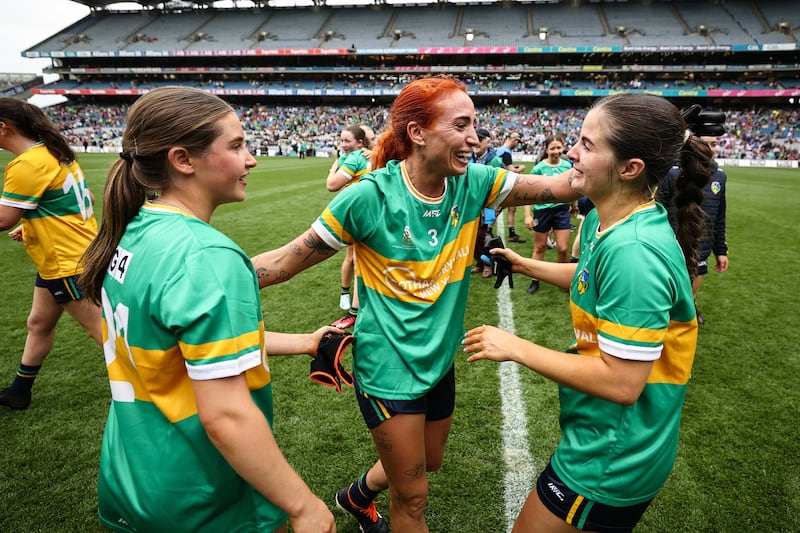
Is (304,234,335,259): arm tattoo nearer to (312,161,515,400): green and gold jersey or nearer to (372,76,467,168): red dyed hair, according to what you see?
(312,161,515,400): green and gold jersey

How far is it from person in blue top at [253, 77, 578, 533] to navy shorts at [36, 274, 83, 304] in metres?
2.78

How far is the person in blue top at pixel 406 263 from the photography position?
198 centimetres

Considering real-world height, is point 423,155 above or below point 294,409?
above

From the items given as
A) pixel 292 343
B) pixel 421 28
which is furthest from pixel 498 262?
pixel 421 28

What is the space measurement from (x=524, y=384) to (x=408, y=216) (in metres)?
2.88

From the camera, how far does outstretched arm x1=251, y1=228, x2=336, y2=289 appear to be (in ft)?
6.70

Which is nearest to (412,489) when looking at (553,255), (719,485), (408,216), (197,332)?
(408,216)

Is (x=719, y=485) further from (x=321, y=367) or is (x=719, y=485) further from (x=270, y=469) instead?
(x=270, y=469)

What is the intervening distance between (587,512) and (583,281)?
0.85 metres

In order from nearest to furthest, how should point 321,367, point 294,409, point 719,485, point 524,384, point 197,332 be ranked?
point 197,332, point 321,367, point 719,485, point 294,409, point 524,384

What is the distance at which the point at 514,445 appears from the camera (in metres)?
3.43

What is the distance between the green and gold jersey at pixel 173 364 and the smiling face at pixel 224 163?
161 mm

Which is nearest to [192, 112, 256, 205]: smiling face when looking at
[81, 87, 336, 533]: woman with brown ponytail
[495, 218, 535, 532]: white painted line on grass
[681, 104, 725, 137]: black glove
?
[81, 87, 336, 533]: woman with brown ponytail

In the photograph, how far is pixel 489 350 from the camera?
1.56 meters
